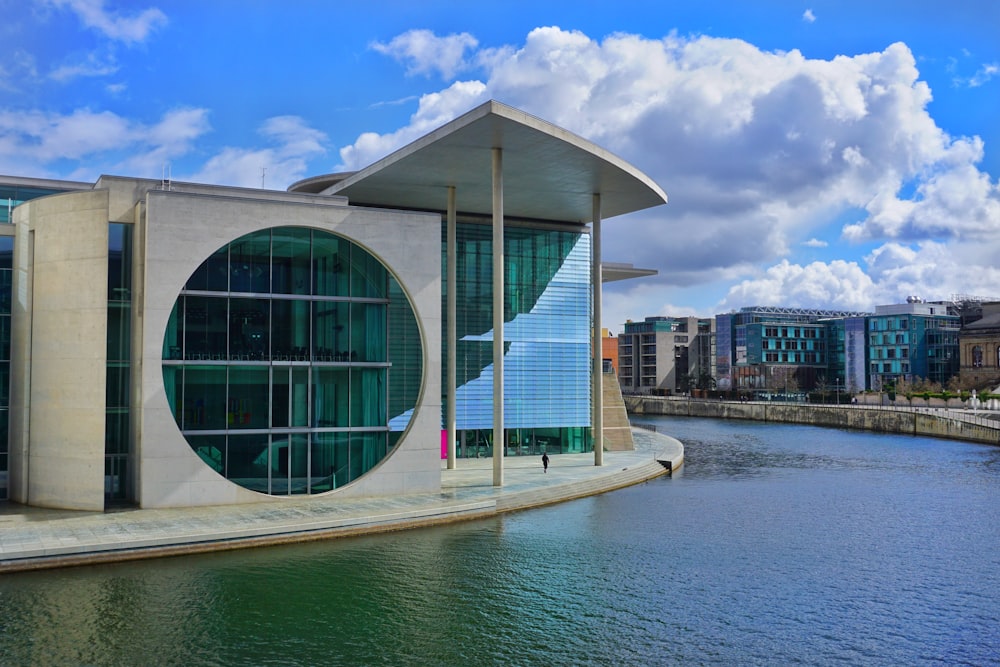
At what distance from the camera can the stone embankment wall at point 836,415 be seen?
62.0 meters

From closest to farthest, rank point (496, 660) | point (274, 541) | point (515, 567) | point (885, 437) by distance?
1. point (496, 660)
2. point (515, 567)
3. point (274, 541)
4. point (885, 437)

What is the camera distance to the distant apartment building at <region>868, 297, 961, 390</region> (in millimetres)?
111562

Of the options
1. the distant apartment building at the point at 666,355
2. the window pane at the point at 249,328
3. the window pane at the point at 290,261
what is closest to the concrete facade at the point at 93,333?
the window pane at the point at 290,261

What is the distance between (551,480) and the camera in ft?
103

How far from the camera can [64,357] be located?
24.8 m

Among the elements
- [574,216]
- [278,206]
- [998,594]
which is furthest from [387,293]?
[998,594]

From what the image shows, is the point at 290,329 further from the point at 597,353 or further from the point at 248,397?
the point at 597,353

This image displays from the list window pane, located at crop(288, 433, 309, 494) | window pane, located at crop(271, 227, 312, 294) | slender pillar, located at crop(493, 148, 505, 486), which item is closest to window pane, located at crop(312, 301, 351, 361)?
window pane, located at crop(271, 227, 312, 294)

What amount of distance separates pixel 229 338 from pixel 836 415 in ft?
218

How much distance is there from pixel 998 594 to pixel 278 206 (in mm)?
21236

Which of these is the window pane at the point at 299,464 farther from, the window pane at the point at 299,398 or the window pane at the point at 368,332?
the window pane at the point at 368,332

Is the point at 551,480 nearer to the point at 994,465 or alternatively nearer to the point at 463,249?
the point at 463,249

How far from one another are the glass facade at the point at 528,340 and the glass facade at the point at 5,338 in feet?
55.9

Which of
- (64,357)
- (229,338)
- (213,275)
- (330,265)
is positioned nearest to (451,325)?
(330,265)
